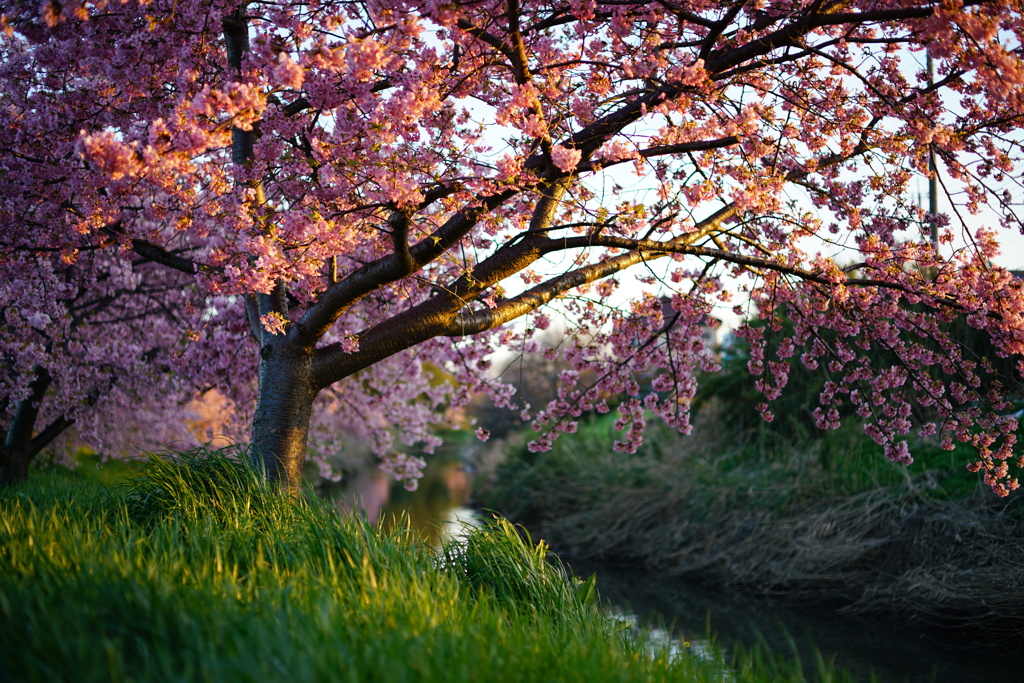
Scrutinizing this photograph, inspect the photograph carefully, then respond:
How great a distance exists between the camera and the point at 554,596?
4.43m

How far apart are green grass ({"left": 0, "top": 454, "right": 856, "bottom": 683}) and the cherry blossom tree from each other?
53.2 inches

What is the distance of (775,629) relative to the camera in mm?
7590

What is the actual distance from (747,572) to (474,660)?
7.35 metres

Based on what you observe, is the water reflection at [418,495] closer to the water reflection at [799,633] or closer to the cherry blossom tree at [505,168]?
the water reflection at [799,633]

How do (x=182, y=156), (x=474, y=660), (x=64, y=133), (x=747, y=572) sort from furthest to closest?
1. (x=747, y=572)
2. (x=64, y=133)
3. (x=182, y=156)
4. (x=474, y=660)

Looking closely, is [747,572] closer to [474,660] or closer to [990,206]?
[990,206]

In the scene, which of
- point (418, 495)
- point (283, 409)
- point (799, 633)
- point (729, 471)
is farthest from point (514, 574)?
point (418, 495)

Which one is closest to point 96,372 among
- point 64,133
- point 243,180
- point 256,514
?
point 64,133

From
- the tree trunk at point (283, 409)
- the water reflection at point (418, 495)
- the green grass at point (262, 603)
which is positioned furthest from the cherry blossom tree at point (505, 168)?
the water reflection at point (418, 495)

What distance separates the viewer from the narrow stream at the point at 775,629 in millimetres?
5941

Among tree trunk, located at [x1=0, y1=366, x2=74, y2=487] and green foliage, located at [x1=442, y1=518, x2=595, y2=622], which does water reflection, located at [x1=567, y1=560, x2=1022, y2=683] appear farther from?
tree trunk, located at [x1=0, y1=366, x2=74, y2=487]

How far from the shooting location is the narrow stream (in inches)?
234

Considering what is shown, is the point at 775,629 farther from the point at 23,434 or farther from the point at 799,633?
the point at 23,434

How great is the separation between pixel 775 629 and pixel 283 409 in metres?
5.31
